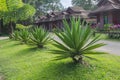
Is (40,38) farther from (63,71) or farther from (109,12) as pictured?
(109,12)

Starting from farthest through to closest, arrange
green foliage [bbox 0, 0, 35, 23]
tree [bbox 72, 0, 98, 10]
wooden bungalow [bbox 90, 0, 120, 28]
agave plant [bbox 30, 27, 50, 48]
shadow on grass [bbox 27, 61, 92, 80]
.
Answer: tree [bbox 72, 0, 98, 10], wooden bungalow [bbox 90, 0, 120, 28], green foliage [bbox 0, 0, 35, 23], agave plant [bbox 30, 27, 50, 48], shadow on grass [bbox 27, 61, 92, 80]

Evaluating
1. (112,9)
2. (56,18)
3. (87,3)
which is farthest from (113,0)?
(87,3)

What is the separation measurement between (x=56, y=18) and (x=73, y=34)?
4703cm

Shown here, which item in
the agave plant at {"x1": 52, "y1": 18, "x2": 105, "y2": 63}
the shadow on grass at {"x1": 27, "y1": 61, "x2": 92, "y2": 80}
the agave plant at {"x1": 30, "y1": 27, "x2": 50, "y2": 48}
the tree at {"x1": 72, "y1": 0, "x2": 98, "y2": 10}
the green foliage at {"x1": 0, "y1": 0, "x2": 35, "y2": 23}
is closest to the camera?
the shadow on grass at {"x1": 27, "y1": 61, "x2": 92, "y2": 80}

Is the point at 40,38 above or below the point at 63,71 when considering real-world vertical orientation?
below

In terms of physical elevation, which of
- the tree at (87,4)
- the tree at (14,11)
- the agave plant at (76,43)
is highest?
the agave plant at (76,43)

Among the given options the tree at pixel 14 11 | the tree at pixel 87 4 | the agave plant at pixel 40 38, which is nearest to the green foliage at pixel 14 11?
the tree at pixel 14 11

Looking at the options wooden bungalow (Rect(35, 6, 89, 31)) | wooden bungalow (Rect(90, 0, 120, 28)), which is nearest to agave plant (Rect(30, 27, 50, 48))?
wooden bungalow (Rect(90, 0, 120, 28))

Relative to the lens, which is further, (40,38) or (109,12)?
(109,12)

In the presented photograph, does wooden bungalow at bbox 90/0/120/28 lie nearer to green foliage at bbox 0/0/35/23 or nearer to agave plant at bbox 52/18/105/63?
green foliage at bbox 0/0/35/23

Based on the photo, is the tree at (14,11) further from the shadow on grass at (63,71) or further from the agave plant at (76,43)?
the agave plant at (76,43)

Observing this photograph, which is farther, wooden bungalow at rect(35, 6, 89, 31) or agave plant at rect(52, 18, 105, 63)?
wooden bungalow at rect(35, 6, 89, 31)

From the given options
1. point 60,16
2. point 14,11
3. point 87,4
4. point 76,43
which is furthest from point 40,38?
point 87,4

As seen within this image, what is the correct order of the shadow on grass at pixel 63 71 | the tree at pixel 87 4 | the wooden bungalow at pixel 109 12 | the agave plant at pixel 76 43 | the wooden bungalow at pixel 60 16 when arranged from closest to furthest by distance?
1. the shadow on grass at pixel 63 71
2. the agave plant at pixel 76 43
3. the wooden bungalow at pixel 109 12
4. the wooden bungalow at pixel 60 16
5. the tree at pixel 87 4
